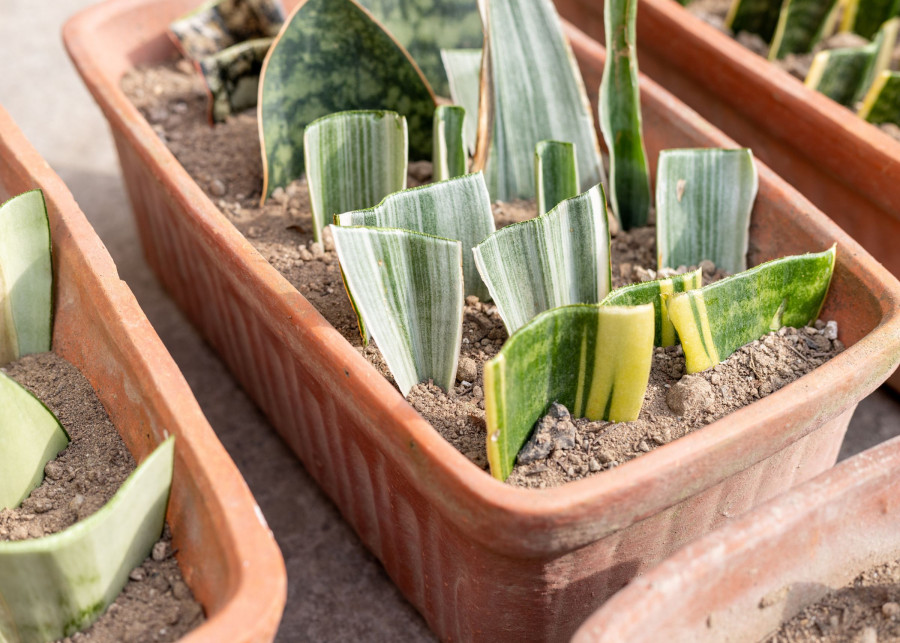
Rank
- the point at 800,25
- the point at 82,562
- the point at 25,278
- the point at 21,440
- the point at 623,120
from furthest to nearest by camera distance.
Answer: the point at 800,25, the point at 623,120, the point at 25,278, the point at 21,440, the point at 82,562

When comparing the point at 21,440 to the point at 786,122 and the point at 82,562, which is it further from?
the point at 786,122

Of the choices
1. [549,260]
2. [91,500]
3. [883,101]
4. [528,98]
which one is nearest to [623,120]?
[528,98]

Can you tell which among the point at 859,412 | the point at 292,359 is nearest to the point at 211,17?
the point at 292,359

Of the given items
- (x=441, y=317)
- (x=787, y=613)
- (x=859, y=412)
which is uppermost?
(x=441, y=317)

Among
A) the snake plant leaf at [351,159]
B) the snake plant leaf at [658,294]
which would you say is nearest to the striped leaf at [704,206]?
the snake plant leaf at [658,294]

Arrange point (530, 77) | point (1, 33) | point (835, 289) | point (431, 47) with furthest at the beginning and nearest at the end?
point (1, 33)
point (431, 47)
point (530, 77)
point (835, 289)

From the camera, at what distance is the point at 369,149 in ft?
2.82

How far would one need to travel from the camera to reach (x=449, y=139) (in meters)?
0.84

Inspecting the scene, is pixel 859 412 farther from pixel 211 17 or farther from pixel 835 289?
pixel 211 17

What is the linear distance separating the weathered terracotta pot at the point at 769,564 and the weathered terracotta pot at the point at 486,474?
0.15 ft

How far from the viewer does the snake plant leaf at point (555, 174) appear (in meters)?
0.81

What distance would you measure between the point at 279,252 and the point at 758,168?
0.43 m

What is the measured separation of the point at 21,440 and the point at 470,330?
0.34 meters

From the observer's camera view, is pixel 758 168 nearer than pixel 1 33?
Yes
